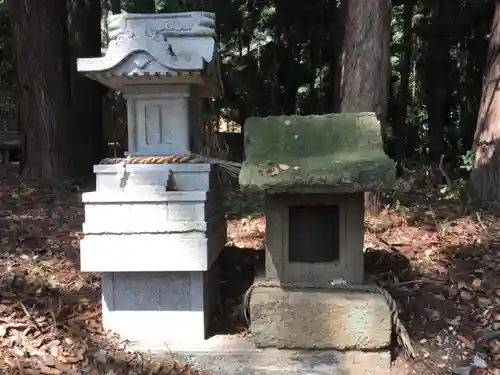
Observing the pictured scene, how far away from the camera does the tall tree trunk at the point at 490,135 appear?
6789mm

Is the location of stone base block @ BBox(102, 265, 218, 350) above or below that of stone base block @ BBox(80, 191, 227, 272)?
below

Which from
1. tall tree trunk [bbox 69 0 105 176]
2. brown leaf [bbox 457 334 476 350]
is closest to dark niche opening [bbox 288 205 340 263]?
brown leaf [bbox 457 334 476 350]

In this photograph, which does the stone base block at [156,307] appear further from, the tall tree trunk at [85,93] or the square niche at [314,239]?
the tall tree trunk at [85,93]

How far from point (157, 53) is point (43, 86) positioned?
5.30 m

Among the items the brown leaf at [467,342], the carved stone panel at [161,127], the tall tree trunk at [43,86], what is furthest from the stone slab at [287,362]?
the tall tree trunk at [43,86]

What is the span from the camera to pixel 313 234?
4.31m

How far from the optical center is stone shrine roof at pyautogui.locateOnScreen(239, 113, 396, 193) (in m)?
3.72

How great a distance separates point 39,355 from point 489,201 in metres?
5.17

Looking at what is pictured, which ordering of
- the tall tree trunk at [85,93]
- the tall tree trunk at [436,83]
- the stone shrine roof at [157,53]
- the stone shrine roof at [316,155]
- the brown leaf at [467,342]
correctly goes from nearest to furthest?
the stone shrine roof at [316,155]
the stone shrine roof at [157,53]
the brown leaf at [467,342]
the tall tree trunk at [85,93]
the tall tree trunk at [436,83]

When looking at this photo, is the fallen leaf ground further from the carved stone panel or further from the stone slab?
the carved stone panel

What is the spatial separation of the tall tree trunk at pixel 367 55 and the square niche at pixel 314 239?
242 centimetres

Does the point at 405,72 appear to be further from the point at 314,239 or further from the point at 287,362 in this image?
the point at 287,362

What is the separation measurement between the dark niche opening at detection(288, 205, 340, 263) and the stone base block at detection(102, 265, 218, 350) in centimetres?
74

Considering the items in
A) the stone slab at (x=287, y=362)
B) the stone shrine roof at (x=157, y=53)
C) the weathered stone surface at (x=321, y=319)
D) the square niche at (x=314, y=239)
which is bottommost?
the stone slab at (x=287, y=362)
